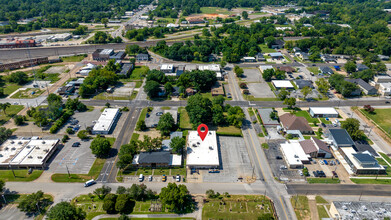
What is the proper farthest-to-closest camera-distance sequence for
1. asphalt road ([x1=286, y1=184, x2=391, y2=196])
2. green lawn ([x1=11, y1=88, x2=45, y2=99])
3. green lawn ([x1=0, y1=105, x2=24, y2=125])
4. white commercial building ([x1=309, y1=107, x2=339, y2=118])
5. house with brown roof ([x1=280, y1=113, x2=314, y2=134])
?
green lawn ([x1=11, y1=88, x2=45, y2=99]) → white commercial building ([x1=309, y1=107, x2=339, y2=118]) → green lawn ([x1=0, y1=105, x2=24, y2=125]) → house with brown roof ([x1=280, y1=113, x2=314, y2=134]) → asphalt road ([x1=286, y1=184, x2=391, y2=196])

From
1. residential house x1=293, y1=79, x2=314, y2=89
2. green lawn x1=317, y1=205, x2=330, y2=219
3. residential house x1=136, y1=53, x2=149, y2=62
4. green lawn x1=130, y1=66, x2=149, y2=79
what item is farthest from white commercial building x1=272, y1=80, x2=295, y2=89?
residential house x1=136, y1=53, x2=149, y2=62

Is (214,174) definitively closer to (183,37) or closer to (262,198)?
(262,198)

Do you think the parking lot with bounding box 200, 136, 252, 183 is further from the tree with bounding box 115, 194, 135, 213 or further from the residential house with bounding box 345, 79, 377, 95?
the residential house with bounding box 345, 79, 377, 95

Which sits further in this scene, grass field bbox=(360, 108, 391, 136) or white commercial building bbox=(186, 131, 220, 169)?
grass field bbox=(360, 108, 391, 136)

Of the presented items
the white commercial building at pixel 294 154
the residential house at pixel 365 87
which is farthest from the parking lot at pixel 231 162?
the residential house at pixel 365 87

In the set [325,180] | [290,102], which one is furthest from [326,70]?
[325,180]

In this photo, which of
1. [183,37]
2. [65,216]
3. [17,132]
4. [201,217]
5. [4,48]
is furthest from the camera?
[183,37]

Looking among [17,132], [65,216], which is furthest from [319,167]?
[17,132]
